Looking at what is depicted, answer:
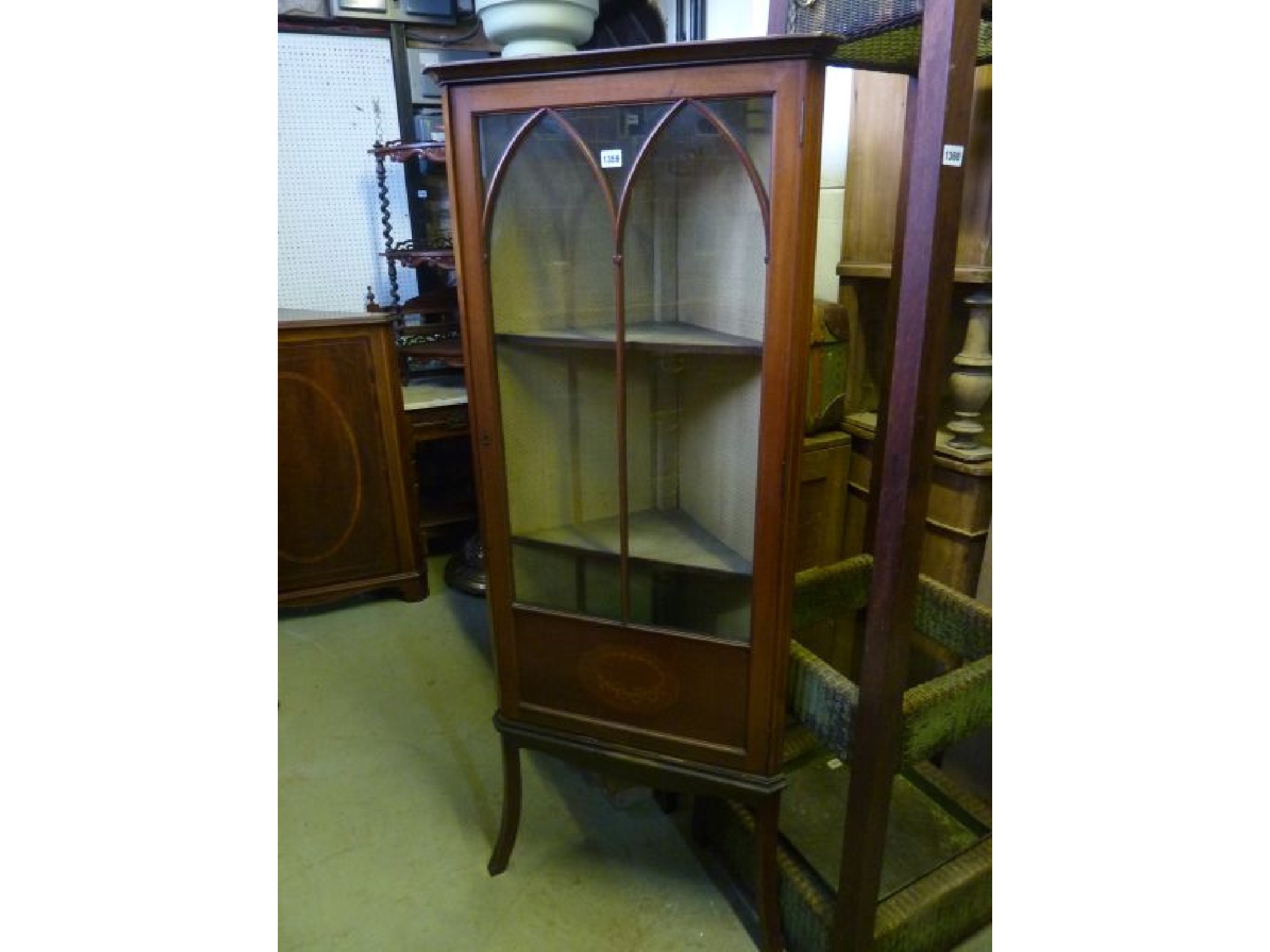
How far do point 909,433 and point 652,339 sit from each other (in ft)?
1.30

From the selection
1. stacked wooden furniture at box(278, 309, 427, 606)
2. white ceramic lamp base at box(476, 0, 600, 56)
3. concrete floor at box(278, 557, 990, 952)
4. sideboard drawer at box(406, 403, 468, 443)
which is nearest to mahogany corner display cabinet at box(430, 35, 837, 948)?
concrete floor at box(278, 557, 990, 952)

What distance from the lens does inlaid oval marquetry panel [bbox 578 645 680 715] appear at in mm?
1180

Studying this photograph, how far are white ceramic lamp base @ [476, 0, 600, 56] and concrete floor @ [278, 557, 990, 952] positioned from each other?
1.76 metres

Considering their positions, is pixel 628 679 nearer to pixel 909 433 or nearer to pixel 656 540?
pixel 656 540

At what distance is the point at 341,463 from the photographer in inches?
91.5

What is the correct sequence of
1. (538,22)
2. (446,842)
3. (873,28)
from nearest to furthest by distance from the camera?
(873,28), (446,842), (538,22)

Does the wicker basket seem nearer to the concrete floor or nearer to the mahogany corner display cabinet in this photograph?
the mahogany corner display cabinet

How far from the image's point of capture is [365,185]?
2.60m

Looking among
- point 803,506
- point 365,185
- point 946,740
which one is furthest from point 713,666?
point 365,185

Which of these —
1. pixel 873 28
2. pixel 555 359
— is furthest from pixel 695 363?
pixel 873 28

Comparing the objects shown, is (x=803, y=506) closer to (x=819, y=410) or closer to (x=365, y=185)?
(x=819, y=410)

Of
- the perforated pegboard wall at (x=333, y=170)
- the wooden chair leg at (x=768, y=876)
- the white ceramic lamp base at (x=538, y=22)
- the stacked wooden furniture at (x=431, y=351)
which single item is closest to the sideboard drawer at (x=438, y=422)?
the stacked wooden furniture at (x=431, y=351)

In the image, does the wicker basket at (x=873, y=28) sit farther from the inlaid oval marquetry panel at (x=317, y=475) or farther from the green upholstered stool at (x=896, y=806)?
the inlaid oval marquetry panel at (x=317, y=475)

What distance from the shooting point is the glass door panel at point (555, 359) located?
1055mm
